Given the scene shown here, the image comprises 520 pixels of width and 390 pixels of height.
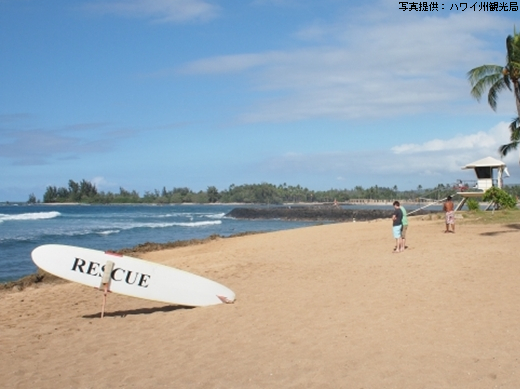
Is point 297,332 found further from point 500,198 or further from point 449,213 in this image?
point 500,198

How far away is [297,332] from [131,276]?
11.1ft

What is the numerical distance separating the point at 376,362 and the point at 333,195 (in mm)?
183007

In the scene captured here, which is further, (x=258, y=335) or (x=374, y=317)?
(x=374, y=317)

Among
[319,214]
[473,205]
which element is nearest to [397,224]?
[473,205]

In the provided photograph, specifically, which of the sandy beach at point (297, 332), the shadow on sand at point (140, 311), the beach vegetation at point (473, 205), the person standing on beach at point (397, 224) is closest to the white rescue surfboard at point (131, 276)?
the shadow on sand at point (140, 311)

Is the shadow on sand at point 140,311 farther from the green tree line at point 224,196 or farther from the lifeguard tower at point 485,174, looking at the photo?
the green tree line at point 224,196

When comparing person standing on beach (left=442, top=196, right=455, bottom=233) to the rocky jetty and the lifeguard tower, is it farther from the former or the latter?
the rocky jetty

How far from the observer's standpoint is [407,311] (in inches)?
326

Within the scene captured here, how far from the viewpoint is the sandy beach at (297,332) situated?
231 inches

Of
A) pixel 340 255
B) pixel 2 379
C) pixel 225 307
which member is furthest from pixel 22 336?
pixel 340 255

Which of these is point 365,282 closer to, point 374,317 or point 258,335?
point 374,317

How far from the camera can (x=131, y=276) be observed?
9.55 metres

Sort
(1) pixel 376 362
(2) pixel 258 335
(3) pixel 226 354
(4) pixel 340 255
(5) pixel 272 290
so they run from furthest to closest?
(4) pixel 340 255
(5) pixel 272 290
(2) pixel 258 335
(3) pixel 226 354
(1) pixel 376 362

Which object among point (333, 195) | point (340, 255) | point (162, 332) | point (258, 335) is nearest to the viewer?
point (258, 335)
